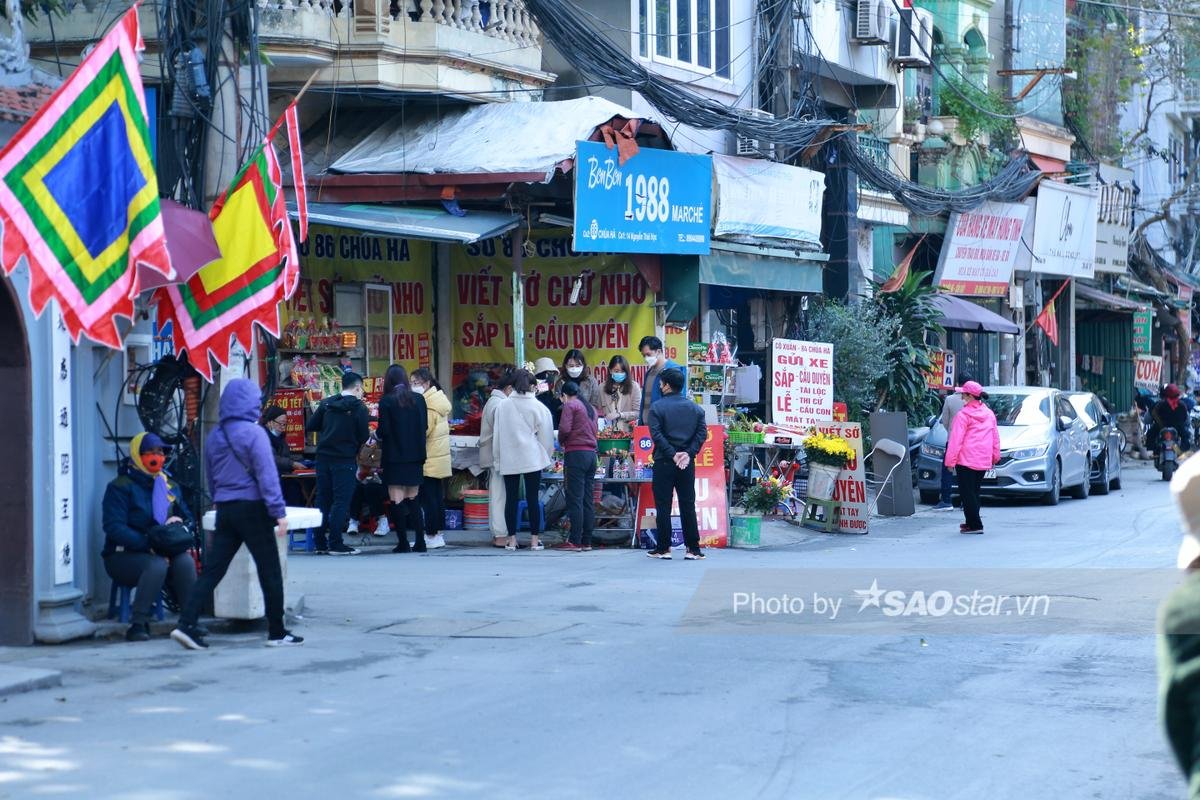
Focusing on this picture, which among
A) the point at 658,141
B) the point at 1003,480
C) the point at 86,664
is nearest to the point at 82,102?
the point at 86,664

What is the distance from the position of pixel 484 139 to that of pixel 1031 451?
8.88 m

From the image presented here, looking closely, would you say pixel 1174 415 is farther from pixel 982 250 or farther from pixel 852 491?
pixel 852 491

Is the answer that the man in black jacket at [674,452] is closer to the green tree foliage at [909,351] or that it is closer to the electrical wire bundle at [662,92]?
the electrical wire bundle at [662,92]

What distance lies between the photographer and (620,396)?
18.9 m

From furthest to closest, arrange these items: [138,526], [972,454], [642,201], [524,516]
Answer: [642,201] → [972,454] → [524,516] → [138,526]

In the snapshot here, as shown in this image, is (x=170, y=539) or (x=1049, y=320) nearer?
(x=170, y=539)

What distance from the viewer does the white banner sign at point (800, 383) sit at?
20469 millimetres

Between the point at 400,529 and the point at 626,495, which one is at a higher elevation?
the point at 626,495

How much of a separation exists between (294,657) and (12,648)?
174cm

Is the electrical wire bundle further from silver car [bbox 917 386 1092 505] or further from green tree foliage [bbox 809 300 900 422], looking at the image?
silver car [bbox 917 386 1092 505]

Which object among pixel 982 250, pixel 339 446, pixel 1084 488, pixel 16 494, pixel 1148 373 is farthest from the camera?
pixel 1148 373

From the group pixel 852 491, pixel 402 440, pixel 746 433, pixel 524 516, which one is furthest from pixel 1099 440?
pixel 402 440

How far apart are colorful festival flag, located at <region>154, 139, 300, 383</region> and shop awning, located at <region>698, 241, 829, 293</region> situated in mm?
10545

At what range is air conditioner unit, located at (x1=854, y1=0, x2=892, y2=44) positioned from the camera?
88.7 ft
